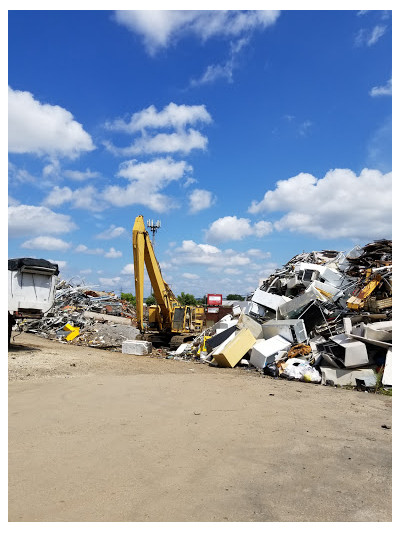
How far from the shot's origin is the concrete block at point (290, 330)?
40.2ft

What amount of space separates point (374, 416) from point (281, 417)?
1.87m

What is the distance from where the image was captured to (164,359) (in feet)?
46.5

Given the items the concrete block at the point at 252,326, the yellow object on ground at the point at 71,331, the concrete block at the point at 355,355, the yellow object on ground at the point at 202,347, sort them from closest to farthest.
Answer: the concrete block at the point at 355,355, the concrete block at the point at 252,326, the yellow object on ground at the point at 202,347, the yellow object on ground at the point at 71,331

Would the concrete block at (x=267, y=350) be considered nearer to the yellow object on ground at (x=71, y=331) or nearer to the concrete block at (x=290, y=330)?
the concrete block at (x=290, y=330)

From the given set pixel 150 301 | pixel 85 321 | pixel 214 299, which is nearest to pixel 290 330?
pixel 214 299

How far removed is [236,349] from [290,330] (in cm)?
180

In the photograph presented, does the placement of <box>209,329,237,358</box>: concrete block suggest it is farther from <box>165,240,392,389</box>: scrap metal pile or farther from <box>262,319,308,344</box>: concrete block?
<box>262,319,308,344</box>: concrete block

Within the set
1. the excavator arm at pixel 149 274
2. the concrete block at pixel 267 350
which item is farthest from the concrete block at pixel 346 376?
the excavator arm at pixel 149 274

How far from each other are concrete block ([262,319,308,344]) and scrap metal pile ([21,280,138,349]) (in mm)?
7590

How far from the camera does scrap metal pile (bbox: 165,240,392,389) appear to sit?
10398 millimetres

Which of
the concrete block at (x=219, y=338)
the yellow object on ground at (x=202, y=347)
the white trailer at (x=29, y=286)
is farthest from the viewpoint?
the yellow object on ground at (x=202, y=347)

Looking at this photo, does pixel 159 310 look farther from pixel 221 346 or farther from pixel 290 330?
pixel 290 330

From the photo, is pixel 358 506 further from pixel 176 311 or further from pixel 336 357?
pixel 176 311

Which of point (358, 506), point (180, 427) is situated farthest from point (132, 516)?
point (180, 427)
